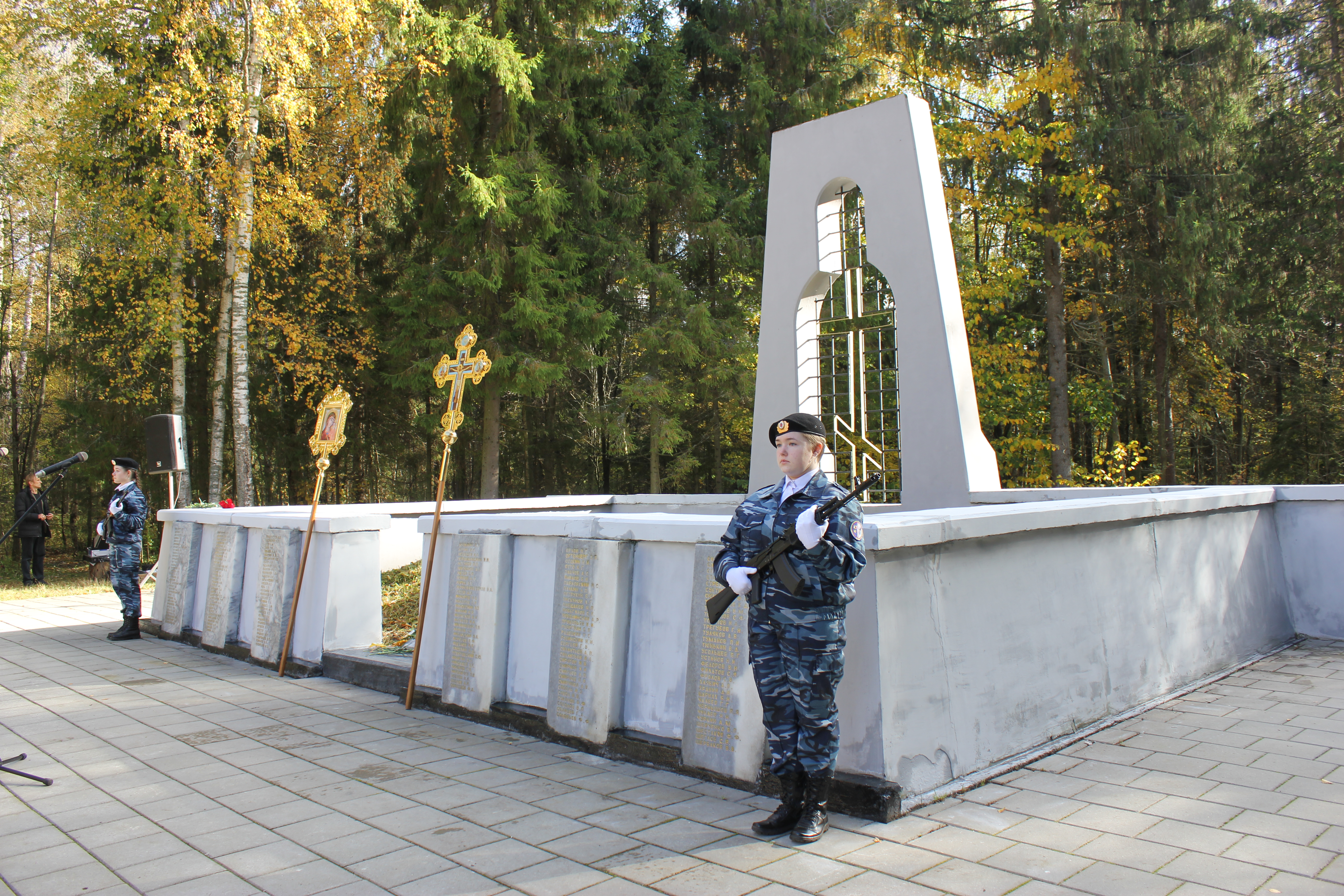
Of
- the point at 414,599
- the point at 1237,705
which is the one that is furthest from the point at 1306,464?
the point at 414,599

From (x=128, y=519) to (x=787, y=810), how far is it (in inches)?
319

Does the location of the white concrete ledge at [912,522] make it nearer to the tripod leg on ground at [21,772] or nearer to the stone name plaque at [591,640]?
the stone name plaque at [591,640]

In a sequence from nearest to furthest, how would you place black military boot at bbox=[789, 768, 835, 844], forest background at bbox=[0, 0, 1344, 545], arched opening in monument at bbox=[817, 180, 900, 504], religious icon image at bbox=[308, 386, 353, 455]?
1. black military boot at bbox=[789, 768, 835, 844]
2. religious icon image at bbox=[308, 386, 353, 455]
3. arched opening in monument at bbox=[817, 180, 900, 504]
4. forest background at bbox=[0, 0, 1344, 545]

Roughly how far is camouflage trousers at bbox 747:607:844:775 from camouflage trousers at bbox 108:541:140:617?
7871mm

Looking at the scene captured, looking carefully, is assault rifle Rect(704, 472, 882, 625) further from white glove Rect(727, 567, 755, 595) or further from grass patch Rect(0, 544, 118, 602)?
grass patch Rect(0, 544, 118, 602)

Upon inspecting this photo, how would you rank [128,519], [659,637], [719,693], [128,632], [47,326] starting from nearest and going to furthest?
[719,693] → [659,637] → [128,519] → [128,632] → [47,326]

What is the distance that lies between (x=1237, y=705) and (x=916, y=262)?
5.55 m

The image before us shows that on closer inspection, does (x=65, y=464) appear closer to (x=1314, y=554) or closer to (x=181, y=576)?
(x=181, y=576)

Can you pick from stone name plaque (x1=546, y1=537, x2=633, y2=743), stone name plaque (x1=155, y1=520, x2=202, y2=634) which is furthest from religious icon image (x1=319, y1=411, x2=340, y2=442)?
stone name plaque (x1=546, y1=537, x2=633, y2=743)

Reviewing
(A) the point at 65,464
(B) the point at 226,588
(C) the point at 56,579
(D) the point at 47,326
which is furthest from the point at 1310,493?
(D) the point at 47,326

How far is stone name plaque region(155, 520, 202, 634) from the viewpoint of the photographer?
923 centimetres

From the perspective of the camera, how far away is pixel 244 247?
15.8 metres

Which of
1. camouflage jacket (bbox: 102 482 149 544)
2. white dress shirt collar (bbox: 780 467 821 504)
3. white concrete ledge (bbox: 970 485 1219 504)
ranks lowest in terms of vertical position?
camouflage jacket (bbox: 102 482 149 544)

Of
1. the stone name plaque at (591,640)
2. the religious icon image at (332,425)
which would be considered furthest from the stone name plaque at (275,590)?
the stone name plaque at (591,640)
